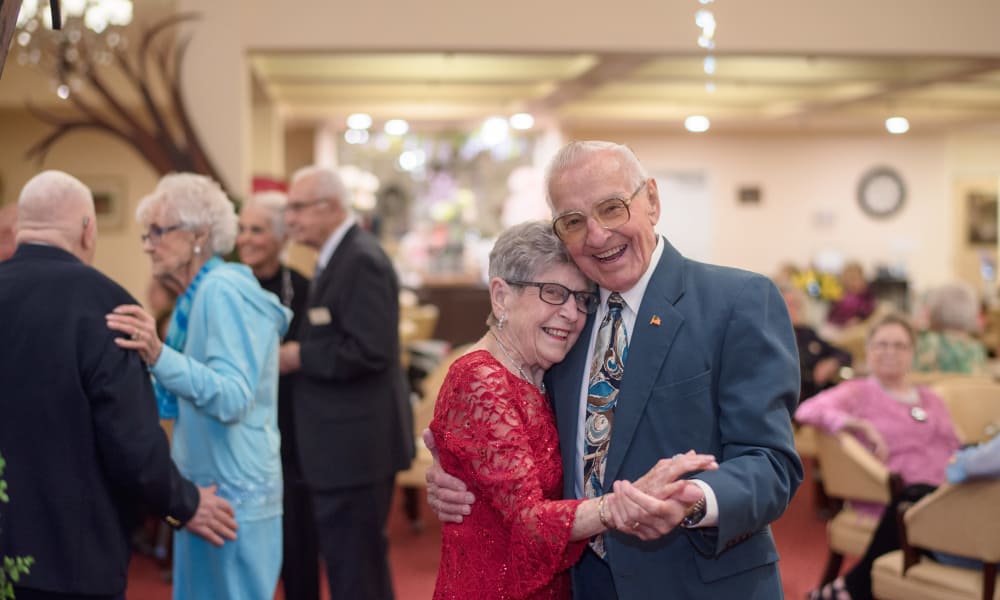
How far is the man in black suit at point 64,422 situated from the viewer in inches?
87.2

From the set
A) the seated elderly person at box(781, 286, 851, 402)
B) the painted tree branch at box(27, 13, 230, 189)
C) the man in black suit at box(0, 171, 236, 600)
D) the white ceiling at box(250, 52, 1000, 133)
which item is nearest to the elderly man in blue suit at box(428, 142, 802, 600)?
the man in black suit at box(0, 171, 236, 600)

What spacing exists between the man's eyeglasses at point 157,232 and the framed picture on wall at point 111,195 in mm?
9082

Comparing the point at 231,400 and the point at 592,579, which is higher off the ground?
the point at 231,400

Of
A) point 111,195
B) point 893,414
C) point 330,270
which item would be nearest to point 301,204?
point 330,270

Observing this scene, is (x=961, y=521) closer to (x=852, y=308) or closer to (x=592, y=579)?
(x=592, y=579)

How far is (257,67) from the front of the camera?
924 cm

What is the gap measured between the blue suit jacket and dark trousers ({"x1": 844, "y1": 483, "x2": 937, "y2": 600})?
215 centimetres

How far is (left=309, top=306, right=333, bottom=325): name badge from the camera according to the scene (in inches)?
139

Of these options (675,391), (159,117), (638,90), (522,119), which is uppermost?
(638,90)

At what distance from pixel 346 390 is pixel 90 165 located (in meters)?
8.89

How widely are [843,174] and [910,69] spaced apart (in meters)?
4.71

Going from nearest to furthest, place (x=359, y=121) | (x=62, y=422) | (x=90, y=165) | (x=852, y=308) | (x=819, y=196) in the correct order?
(x=62, y=422), (x=852, y=308), (x=90, y=165), (x=359, y=121), (x=819, y=196)

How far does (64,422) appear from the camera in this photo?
223 cm

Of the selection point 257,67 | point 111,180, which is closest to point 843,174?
point 257,67
